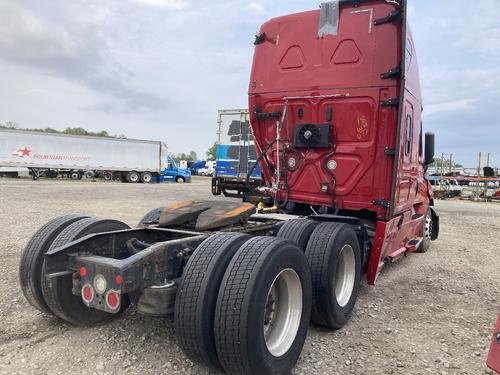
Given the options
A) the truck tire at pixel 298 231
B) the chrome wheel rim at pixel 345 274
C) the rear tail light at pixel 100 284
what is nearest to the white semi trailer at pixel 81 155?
the truck tire at pixel 298 231

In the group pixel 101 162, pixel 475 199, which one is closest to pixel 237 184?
pixel 475 199

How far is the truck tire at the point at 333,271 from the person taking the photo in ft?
12.0

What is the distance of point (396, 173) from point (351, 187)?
1.92 ft

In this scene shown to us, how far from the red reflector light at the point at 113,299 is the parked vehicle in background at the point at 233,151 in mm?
10261

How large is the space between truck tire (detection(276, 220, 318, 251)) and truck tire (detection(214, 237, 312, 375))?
0.78 meters

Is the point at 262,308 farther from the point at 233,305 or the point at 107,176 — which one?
the point at 107,176

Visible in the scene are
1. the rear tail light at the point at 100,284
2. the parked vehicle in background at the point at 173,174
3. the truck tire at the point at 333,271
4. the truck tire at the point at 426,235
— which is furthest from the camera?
the parked vehicle in background at the point at 173,174

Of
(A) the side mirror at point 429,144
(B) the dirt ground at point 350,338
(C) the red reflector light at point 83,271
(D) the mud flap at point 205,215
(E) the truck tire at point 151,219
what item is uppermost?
(A) the side mirror at point 429,144

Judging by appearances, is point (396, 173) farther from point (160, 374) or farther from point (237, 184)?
point (237, 184)

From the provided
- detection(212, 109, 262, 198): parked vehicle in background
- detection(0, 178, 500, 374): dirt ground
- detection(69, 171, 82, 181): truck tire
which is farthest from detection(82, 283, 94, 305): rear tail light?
detection(69, 171, 82, 181): truck tire

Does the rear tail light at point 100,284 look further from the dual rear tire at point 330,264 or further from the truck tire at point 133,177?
the truck tire at point 133,177

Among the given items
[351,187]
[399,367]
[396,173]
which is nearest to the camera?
[399,367]

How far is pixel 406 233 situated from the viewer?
19.7ft

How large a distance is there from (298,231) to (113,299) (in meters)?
2.01
